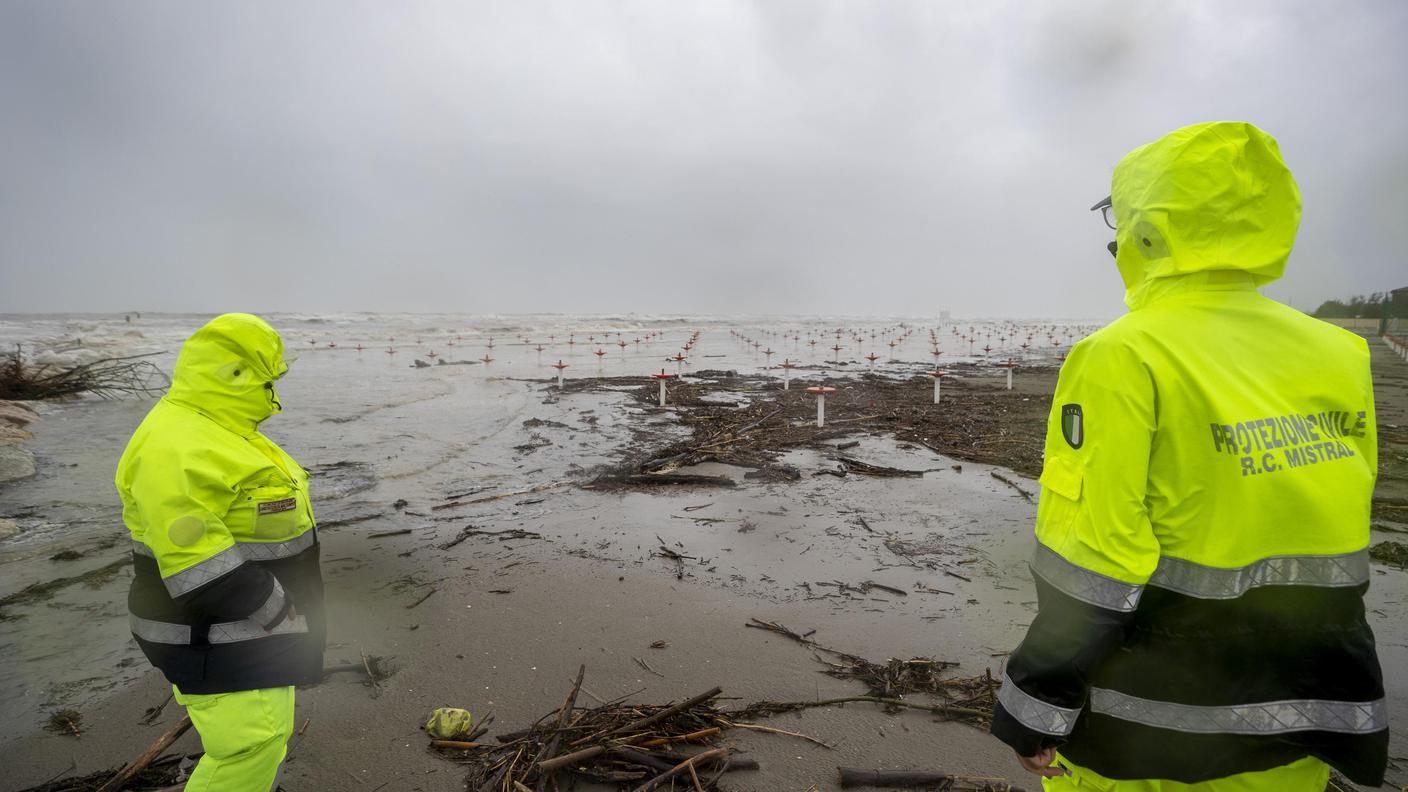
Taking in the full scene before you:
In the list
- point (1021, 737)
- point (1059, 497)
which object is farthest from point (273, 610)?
point (1059, 497)

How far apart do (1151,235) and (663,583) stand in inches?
193

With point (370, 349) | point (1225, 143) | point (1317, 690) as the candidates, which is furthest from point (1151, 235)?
point (370, 349)

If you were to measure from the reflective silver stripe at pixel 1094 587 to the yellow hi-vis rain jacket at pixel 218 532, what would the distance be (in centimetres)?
304

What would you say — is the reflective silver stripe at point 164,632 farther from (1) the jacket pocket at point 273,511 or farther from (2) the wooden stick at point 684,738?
(2) the wooden stick at point 684,738

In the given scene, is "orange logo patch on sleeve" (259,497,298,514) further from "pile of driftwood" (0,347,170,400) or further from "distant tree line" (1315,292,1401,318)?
"distant tree line" (1315,292,1401,318)

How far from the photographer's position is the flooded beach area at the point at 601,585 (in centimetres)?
366

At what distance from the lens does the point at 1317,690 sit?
1.61m

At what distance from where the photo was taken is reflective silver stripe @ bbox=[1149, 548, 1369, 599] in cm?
158

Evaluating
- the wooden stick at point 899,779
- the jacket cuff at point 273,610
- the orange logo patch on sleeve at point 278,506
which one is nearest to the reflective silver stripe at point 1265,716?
the wooden stick at point 899,779

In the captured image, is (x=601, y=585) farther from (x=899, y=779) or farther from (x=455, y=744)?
(x=899, y=779)

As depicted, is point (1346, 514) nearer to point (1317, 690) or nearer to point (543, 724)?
point (1317, 690)

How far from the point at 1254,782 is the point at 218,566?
361 centimetres

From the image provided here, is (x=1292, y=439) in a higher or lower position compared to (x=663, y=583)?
higher

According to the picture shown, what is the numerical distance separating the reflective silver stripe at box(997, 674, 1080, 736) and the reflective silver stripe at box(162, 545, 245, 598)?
2.90m
